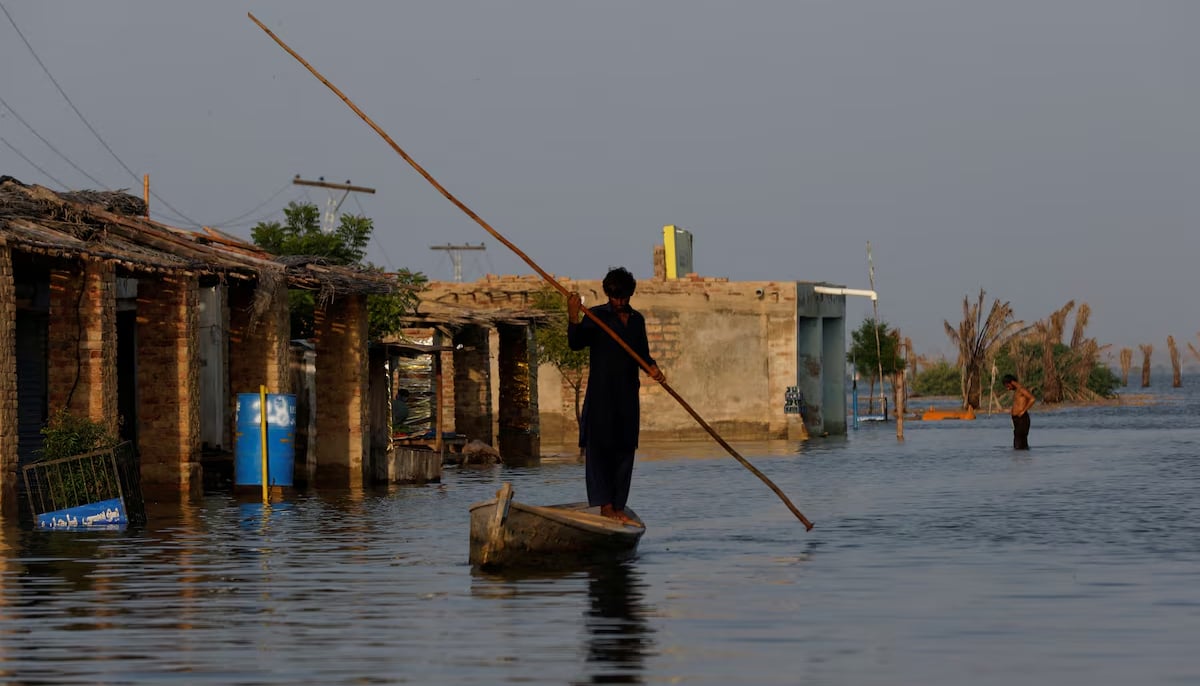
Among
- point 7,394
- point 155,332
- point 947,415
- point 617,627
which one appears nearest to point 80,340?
point 7,394

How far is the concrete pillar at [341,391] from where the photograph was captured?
2636cm

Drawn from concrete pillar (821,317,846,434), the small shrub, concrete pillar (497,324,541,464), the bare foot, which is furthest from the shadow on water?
concrete pillar (821,317,846,434)

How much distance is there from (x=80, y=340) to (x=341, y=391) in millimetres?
6256

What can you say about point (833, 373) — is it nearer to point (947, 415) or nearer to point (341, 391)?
point (947, 415)

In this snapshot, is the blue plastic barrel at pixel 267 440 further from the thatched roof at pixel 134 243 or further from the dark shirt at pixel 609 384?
the dark shirt at pixel 609 384

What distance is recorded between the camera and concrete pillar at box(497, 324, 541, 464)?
39.3m

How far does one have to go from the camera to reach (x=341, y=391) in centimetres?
2642

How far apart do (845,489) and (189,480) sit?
8712mm

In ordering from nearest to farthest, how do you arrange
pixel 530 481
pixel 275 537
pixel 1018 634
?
pixel 1018 634 < pixel 275 537 < pixel 530 481

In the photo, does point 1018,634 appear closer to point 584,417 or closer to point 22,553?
point 584,417

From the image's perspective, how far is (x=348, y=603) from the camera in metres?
11.2

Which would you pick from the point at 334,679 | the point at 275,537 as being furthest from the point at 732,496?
the point at 334,679

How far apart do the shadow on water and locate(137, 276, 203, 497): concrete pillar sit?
33.4 feet

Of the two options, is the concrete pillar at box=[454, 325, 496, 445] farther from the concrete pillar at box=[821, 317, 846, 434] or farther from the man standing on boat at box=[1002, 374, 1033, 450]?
the concrete pillar at box=[821, 317, 846, 434]
